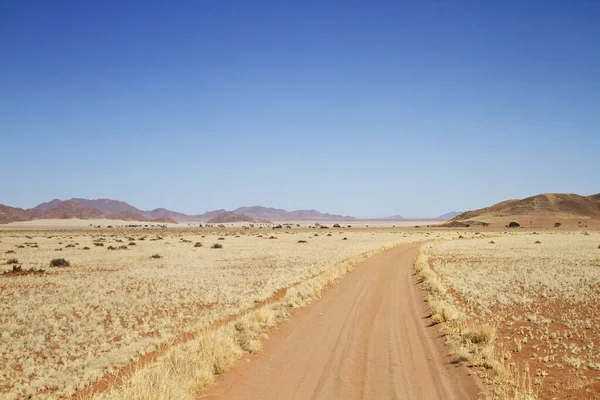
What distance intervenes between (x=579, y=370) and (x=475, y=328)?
2851 millimetres

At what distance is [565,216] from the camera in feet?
502

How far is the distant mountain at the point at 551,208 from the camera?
156 meters

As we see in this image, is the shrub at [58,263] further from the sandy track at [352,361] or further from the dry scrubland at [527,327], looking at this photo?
the dry scrubland at [527,327]

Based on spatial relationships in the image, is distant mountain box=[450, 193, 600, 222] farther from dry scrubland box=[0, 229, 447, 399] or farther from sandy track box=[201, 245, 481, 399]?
sandy track box=[201, 245, 481, 399]

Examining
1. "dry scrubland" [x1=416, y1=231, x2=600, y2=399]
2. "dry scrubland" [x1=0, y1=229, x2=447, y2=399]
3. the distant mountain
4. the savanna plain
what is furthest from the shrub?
the distant mountain

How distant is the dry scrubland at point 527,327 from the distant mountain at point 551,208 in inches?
5922

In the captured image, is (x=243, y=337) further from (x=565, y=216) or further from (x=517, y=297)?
(x=565, y=216)

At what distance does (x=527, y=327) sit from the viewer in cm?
1294

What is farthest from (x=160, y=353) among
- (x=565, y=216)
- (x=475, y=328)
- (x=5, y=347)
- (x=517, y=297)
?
(x=565, y=216)

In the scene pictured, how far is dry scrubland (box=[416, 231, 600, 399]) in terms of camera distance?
840cm

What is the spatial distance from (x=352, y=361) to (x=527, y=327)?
6.94m

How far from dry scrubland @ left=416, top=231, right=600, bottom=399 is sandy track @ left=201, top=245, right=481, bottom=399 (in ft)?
2.54

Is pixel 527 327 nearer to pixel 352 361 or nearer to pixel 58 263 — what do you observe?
pixel 352 361

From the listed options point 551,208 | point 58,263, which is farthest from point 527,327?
point 551,208
